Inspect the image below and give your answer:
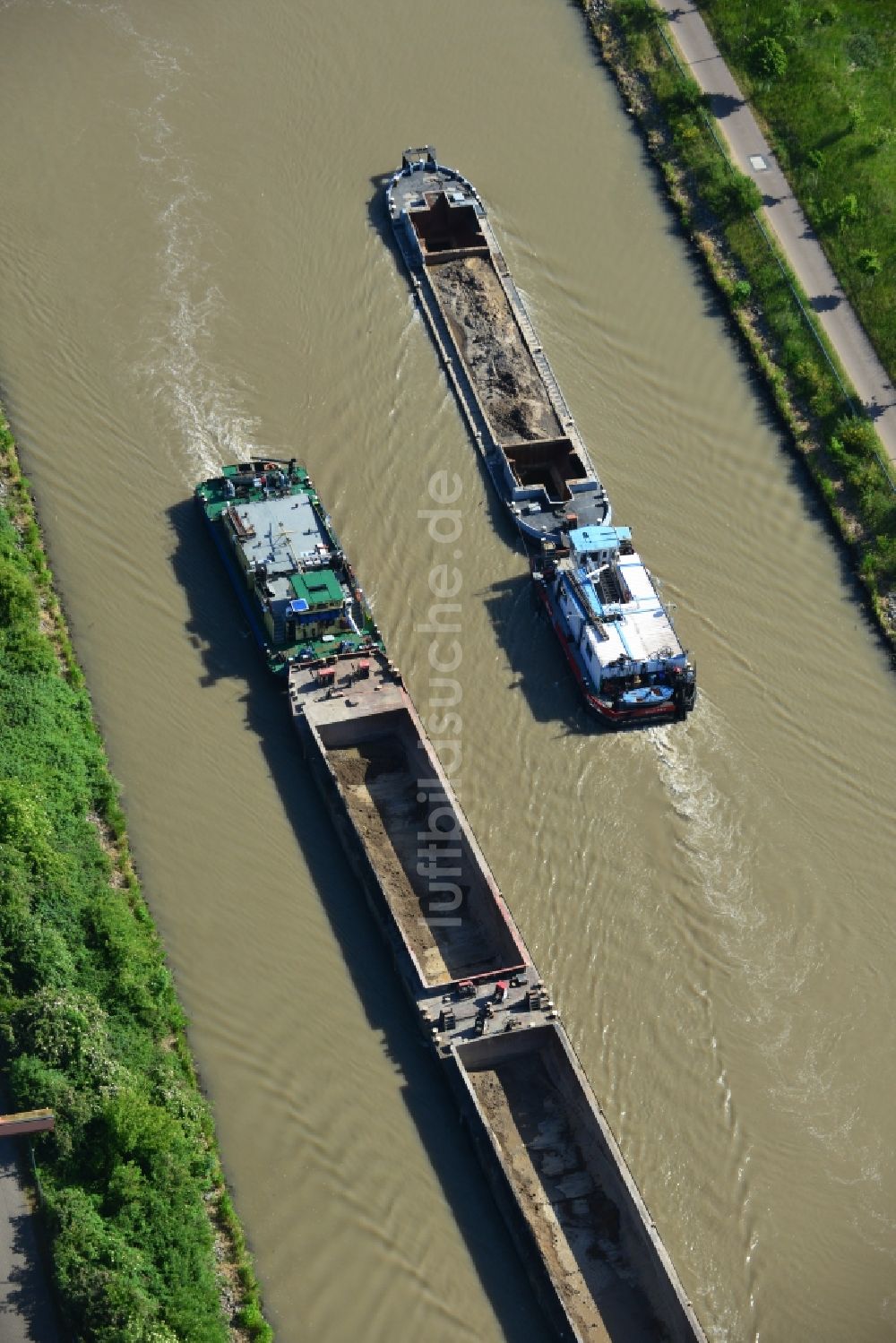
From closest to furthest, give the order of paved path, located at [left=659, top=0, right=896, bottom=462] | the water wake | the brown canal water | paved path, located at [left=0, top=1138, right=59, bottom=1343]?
paved path, located at [left=0, top=1138, right=59, bottom=1343], the brown canal water, the water wake, paved path, located at [left=659, top=0, right=896, bottom=462]

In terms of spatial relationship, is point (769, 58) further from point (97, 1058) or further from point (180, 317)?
point (97, 1058)

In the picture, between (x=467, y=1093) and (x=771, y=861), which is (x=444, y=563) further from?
(x=467, y=1093)

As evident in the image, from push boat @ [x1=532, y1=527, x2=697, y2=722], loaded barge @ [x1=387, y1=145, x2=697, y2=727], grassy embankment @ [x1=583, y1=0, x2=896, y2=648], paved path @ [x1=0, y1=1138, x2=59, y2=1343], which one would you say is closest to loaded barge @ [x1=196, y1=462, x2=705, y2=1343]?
push boat @ [x1=532, y1=527, x2=697, y2=722]

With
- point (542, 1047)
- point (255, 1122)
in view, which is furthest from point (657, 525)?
point (255, 1122)

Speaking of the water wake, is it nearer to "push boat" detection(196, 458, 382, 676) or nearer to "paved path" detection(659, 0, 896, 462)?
"push boat" detection(196, 458, 382, 676)

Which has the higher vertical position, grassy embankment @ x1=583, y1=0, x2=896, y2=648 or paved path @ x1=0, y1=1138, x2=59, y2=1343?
grassy embankment @ x1=583, y1=0, x2=896, y2=648

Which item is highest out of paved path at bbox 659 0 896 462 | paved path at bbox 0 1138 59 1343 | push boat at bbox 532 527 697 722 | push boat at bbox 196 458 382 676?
paved path at bbox 659 0 896 462
